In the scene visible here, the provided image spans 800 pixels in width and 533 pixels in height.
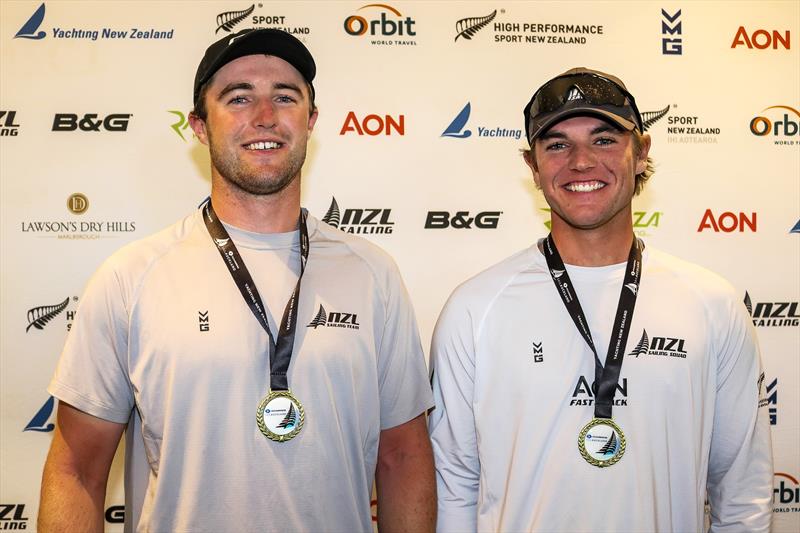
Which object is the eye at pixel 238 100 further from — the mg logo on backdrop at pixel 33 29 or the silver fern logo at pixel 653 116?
the silver fern logo at pixel 653 116

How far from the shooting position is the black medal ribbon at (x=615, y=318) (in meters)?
1.92

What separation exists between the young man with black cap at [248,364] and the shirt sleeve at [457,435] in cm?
6

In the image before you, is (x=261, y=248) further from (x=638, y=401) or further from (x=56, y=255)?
(x=56, y=255)

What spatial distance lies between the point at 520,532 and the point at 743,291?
1.87m

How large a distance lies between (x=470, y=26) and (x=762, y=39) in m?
1.32

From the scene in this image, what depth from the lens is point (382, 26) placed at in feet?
10.1

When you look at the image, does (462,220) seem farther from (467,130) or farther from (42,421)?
(42,421)

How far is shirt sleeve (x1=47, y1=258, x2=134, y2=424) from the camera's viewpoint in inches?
72.9

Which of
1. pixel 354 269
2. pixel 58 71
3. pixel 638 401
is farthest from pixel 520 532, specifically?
pixel 58 71

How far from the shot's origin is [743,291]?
322cm

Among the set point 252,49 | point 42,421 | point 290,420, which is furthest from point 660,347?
point 42,421

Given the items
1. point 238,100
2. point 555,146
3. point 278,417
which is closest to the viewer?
point 278,417

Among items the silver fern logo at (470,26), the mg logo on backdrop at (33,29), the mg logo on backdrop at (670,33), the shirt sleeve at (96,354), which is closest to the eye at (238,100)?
→ the shirt sleeve at (96,354)

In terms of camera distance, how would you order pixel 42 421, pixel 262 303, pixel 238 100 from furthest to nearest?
pixel 42 421
pixel 238 100
pixel 262 303
